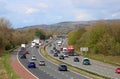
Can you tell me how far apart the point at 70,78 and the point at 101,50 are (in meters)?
70.7

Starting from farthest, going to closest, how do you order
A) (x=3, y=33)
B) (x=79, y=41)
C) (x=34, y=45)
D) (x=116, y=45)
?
(x=34, y=45) → (x=79, y=41) → (x=3, y=33) → (x=116, y=45)

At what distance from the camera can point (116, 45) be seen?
11262 centimetres

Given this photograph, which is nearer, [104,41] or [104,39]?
[104,39]

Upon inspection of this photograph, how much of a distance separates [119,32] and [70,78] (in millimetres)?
76980

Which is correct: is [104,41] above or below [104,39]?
below

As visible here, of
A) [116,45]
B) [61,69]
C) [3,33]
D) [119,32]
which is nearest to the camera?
[61,69]

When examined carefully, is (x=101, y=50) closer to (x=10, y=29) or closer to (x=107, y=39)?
(x=107, y=39)

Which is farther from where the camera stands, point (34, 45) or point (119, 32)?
point (34, 45)

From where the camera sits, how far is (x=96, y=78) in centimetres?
4572

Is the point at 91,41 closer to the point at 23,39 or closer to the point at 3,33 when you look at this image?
the point at 3,33

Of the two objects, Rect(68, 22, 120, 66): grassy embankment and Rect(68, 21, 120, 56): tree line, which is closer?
Rect(68, 22, 120, 66): grassy embankment

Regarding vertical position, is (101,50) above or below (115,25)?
below

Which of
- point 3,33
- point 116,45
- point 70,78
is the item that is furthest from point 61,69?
point 3,33

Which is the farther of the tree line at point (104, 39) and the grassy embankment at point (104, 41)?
the tree line at point (104, 39)
